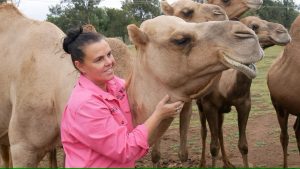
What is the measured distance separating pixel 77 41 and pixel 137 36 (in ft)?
1.77

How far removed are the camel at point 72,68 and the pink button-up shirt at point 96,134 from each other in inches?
17.7

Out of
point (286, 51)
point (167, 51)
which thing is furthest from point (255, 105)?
point (167, 51)

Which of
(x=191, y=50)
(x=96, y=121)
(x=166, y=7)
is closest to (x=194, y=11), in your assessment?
(x=166, y=7)

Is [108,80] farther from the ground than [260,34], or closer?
farther from the ground

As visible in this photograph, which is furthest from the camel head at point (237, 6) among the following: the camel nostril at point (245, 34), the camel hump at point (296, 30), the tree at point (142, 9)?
the tree at point (142, 9)

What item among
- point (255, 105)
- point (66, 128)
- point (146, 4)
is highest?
point (66, 128)

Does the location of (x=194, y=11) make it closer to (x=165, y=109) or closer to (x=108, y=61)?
(x=165, y=109)

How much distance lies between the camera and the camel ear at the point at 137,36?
317 cm

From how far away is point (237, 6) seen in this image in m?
7.00

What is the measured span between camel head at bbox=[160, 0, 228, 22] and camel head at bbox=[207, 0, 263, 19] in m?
0.78

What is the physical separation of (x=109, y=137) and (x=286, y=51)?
500 centimetres

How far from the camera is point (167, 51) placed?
3139 millimetres

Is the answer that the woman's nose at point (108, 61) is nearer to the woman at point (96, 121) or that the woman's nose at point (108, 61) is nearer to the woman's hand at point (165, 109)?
the woman at point (96, 121)

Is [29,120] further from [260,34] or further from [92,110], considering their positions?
[260,34]
